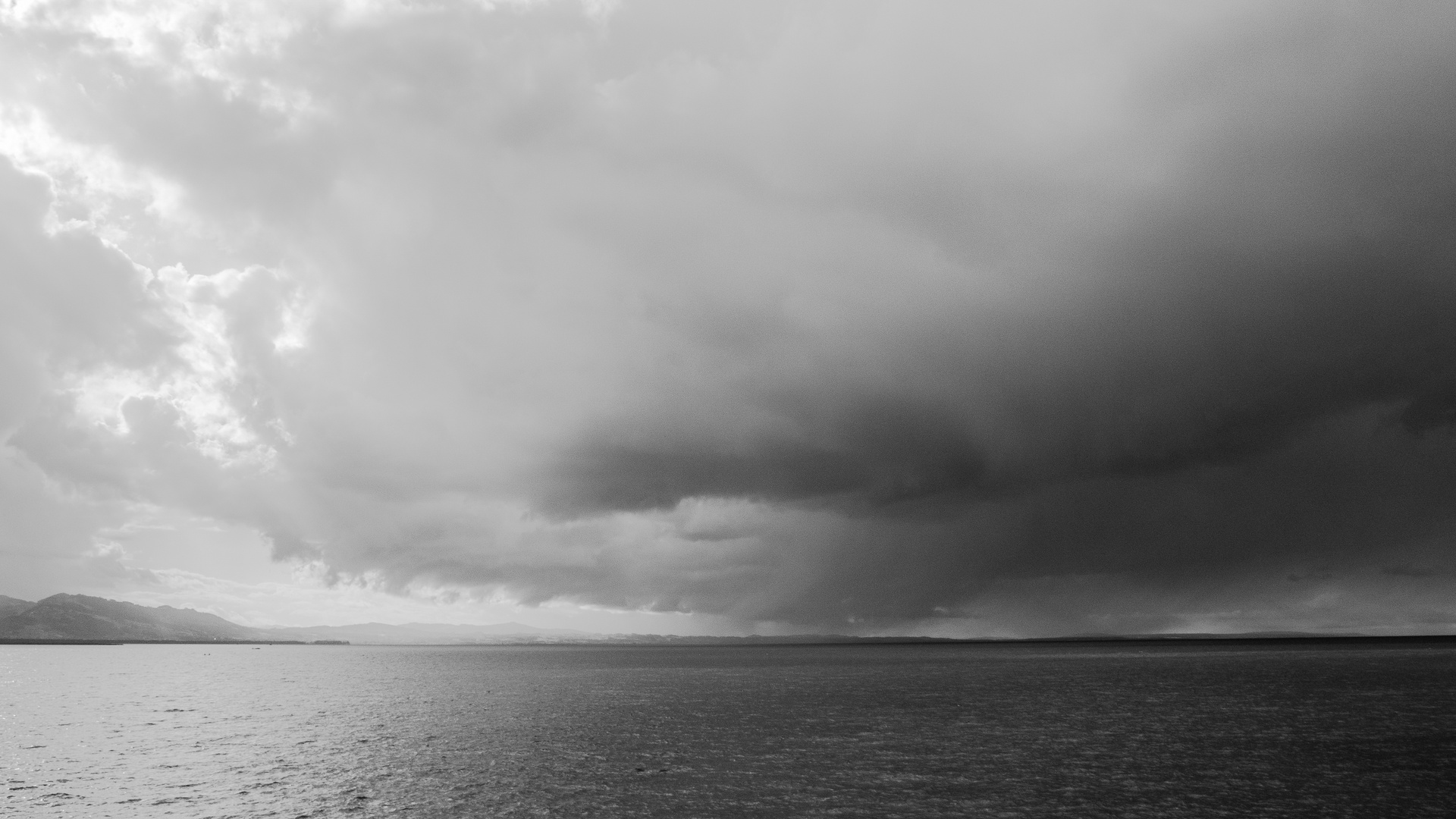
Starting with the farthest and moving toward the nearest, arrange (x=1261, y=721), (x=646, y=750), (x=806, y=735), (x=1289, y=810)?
(x=1261, y=721) < (x=806, y=735) < (x=646, y=750) < (x=1289, y=810)

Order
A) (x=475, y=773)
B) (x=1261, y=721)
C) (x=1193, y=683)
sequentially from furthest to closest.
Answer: (x=1193, y=683)
(x=1261, y=721)
(x=475, y=773)

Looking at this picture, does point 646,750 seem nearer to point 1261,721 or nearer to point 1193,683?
point 1261,721

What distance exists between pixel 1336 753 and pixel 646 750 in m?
55.7

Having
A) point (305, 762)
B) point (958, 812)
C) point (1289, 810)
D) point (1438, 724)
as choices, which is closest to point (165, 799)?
point (305, 762)

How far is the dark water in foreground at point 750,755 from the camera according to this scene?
5097 centimetres

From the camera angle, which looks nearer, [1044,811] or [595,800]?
[1044,811]

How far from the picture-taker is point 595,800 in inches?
2056

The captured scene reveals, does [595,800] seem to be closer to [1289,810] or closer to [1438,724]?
[1289,810]

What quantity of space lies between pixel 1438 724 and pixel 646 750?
79.3 meters

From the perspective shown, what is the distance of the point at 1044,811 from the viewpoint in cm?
4784

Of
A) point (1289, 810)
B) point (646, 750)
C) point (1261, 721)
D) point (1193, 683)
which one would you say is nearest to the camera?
point (1289, 810)

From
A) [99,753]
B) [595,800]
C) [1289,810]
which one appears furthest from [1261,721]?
[99,753]

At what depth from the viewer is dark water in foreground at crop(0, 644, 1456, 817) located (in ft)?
167

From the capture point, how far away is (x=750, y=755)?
2692 inches
